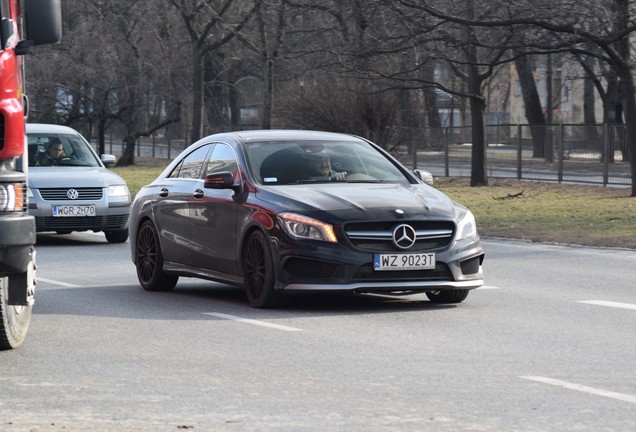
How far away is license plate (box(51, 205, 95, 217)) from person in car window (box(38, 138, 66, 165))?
125 centimetres

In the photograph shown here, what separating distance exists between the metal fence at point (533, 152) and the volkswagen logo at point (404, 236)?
82.7ft

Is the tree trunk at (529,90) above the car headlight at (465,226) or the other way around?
above

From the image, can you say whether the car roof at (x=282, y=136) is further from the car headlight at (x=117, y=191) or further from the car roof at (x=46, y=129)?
the car roof at (x=46, y=129)

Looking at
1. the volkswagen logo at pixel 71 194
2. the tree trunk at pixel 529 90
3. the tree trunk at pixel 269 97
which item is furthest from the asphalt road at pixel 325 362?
the tree trunk at pixel 529 90

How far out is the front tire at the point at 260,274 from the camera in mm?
11734

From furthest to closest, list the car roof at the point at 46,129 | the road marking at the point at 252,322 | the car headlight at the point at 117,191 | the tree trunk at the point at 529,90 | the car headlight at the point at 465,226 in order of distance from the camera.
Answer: the tree trunk at the point at 529,90 < the car roof at the point at 46,129 < the car headlight at the point at 117,191 < the car headlight at the point at 465,226 < the road marking at the point at 252,322

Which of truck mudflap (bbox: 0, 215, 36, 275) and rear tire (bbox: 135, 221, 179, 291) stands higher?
truck mudflap (bbox: 0, 215, 36, 275)

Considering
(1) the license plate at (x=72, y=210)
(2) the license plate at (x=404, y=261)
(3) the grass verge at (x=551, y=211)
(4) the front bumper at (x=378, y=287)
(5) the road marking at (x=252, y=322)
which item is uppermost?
(2) the license plate at (x=404, y=261)

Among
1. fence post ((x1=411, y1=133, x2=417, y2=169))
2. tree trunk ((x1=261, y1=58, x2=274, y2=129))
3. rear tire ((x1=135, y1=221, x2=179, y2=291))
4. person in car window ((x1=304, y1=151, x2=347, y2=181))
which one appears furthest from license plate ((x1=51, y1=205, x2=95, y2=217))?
tree trunk ((x1=261, y1=58, x2=274, y2=129))

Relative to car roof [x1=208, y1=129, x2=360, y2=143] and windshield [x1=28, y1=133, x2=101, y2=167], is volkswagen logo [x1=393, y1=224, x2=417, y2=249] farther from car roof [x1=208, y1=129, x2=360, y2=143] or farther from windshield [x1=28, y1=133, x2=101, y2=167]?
windshield [x1=28, y1=133, x2=101, y2=167]

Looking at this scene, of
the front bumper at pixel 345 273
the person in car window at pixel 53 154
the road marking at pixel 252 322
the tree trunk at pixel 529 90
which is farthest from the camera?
the tree trunk at pixel 529 90

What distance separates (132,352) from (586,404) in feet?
11.0

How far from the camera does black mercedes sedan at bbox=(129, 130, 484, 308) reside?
37.7 feet

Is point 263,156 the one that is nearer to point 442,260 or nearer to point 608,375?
point 442,260
